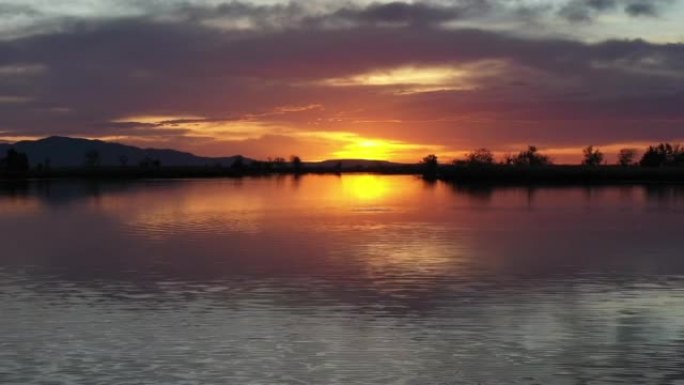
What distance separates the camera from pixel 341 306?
2316 cm

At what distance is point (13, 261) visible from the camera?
34.3 metres

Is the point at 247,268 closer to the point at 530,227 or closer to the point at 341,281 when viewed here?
the point at 341,281

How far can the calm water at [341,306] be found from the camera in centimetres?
1636

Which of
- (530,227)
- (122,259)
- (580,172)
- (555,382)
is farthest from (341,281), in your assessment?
(580,172)

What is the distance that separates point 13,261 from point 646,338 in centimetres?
2517

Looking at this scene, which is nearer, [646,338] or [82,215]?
[646,338]

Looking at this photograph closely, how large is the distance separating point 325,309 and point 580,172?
145 m

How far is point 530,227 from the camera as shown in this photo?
5278 centimetres

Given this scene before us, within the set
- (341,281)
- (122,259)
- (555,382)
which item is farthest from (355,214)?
(555,382)

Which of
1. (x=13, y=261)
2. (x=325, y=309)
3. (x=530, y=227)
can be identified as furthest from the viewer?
(x=530, y=227)

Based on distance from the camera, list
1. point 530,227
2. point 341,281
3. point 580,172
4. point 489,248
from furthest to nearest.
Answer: point 580,172 < point 530,227 < point 489,248 < point 341,281

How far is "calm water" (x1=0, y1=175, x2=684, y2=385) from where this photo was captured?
1636 centimetres

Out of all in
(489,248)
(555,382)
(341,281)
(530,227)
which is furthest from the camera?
(530,227)

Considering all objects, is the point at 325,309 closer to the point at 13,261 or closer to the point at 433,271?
the point at 433,271
